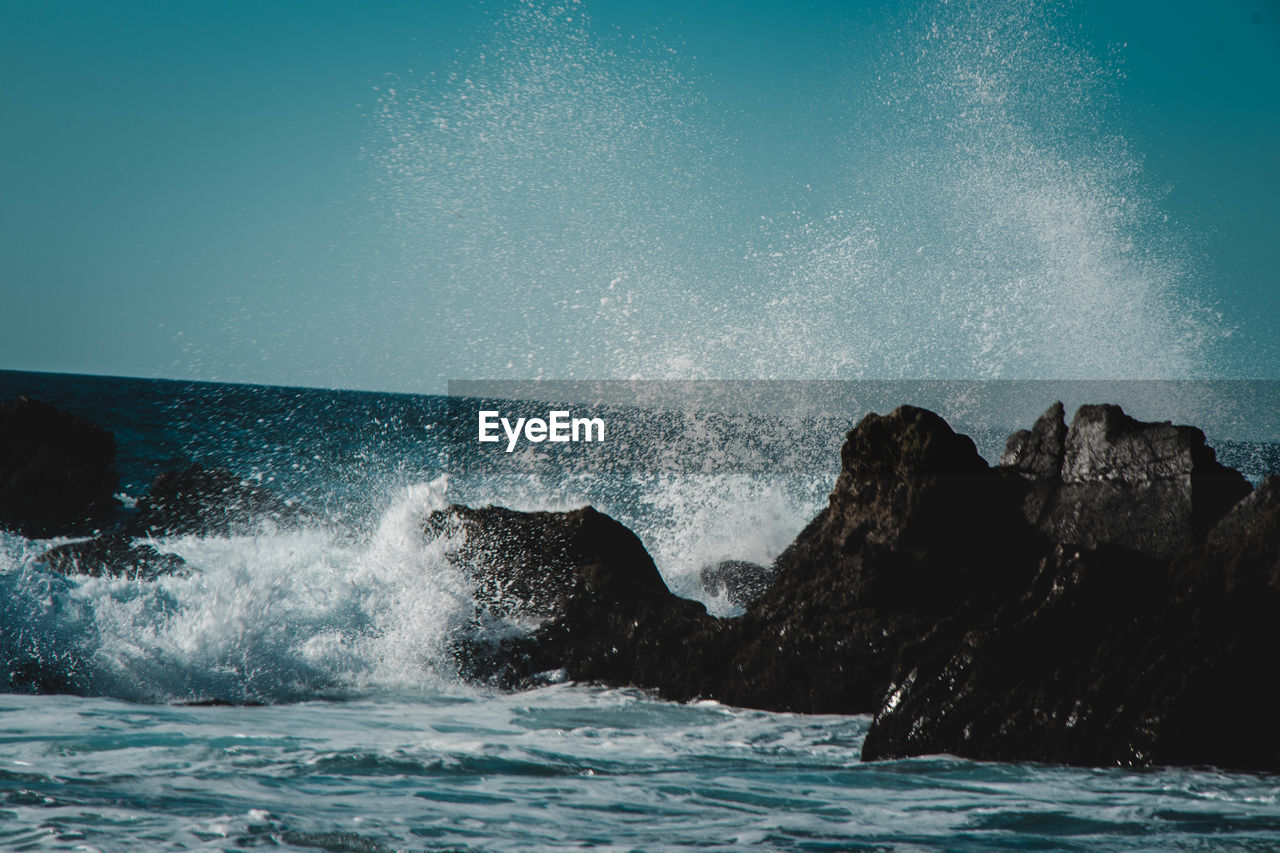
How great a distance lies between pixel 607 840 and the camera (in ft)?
10.1

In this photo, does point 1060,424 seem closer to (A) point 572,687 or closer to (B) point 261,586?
(A) point 572,687

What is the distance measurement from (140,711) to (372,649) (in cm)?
183

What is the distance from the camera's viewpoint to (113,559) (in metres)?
9.21

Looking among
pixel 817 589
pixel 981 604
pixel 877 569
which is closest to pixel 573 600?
pixel 817 589

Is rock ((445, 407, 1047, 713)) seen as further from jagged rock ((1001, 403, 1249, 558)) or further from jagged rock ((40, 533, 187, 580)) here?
jagged rock ((40, 533, 187, 580))

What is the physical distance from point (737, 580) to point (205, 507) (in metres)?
8.51

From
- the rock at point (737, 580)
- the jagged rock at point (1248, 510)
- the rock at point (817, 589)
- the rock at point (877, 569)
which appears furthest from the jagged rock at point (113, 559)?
the jagged rock at point (1248, 510)

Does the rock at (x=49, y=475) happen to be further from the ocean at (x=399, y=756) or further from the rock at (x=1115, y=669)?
the rock at (x=1115, y=669)

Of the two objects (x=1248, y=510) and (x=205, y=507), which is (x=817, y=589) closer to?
(x=1248, y=510)

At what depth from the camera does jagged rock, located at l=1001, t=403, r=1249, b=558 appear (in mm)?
5828

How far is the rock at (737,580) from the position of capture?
896cm

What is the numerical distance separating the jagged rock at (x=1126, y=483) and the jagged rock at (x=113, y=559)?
7.56m

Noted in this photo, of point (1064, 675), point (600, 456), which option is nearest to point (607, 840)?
point (1064, 675)

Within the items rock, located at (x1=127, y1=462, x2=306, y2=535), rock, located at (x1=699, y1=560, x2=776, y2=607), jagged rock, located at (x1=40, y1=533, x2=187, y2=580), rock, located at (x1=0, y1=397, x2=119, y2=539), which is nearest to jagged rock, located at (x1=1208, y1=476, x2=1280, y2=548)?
rock, located at (x1=699, y1=560, x2=776, y2=607)
